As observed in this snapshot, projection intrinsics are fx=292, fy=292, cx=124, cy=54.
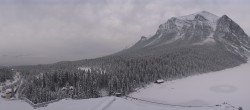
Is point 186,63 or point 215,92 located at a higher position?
point 186,63

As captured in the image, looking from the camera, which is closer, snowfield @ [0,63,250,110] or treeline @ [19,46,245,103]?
snowfield @ [0,63,250,110]

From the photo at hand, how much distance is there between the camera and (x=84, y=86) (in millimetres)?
131000

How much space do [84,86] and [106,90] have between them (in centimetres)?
1039

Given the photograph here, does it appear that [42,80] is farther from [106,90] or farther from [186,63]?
[186,63]

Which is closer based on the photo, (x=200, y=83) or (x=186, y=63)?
(x=200, y=83)

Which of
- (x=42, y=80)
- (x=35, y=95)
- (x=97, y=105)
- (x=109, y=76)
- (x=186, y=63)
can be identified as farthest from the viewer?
(x=186, y=63)

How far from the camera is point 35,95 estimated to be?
113062mm

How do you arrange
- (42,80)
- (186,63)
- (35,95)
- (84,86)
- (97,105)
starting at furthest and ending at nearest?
(186,63) → (42,80) → (84,86) → (35,95) → (97,105)

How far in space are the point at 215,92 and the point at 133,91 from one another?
34.3 m

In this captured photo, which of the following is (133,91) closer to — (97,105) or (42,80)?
(42,80)

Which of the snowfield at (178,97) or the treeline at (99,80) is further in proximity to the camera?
the treeline at (99,80)

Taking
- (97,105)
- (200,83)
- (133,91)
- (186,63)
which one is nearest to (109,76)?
(133,91)

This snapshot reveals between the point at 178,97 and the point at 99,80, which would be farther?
the point at 99,80

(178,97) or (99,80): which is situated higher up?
(99,80)
